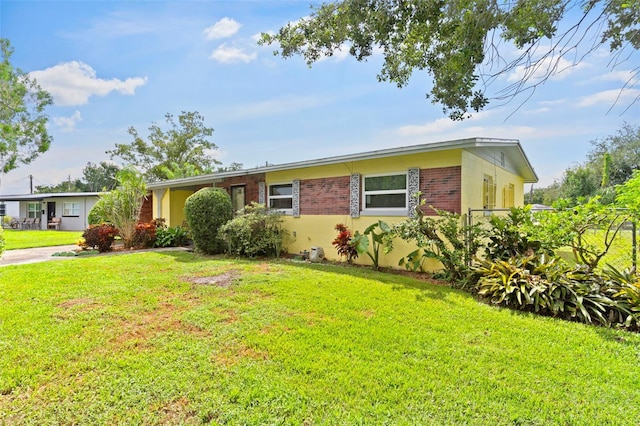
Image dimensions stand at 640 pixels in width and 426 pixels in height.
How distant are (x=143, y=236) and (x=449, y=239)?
39.8ft

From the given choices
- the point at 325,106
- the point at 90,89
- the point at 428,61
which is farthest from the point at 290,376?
the point at 90,89

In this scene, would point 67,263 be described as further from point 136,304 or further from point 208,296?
point 208,296

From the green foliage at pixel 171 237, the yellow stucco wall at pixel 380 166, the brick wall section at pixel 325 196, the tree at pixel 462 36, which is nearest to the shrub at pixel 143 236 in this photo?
the green foliage at pixel 171 237

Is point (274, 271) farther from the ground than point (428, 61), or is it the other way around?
point (428, 61)

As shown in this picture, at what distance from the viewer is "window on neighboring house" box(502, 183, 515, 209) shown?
494 inches

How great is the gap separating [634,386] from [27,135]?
95.1 ft

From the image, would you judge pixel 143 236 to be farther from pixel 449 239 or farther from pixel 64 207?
pixel 64 207

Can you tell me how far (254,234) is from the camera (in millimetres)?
10758

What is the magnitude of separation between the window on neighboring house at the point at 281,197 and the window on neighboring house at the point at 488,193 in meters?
6.45

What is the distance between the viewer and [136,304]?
5.48 meters

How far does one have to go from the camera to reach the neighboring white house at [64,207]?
2561cm

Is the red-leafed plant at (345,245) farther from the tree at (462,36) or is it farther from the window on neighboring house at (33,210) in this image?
the window on neighboring house at (33,210)

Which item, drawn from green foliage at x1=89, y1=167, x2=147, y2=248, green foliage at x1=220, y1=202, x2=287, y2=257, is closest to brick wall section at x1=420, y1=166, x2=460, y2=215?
green foliage at x1=220, y1=202, x2=287, y2=257

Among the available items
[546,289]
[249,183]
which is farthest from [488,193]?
[249,183]
